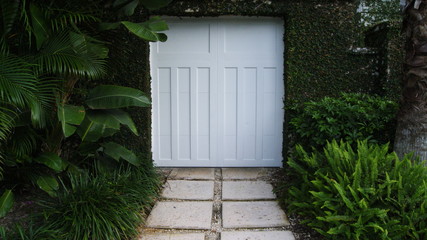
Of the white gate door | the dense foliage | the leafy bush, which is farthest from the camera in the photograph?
the white gate door

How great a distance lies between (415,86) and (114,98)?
9.45ft

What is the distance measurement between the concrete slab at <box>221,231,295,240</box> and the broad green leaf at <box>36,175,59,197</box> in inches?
60.3

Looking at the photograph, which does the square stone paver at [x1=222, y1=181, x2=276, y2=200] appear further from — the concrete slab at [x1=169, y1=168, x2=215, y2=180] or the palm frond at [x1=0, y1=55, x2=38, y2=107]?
the palm frond at [x1=0, y1=55, x2=38, y2=107]

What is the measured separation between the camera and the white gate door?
15.6 feet

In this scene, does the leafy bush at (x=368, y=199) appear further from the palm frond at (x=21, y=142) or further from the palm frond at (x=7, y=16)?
the palm frond at (x=7, y=16)

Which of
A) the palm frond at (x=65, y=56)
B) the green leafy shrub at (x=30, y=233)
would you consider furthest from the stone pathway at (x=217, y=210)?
the palm frond at (x=65, y=56)

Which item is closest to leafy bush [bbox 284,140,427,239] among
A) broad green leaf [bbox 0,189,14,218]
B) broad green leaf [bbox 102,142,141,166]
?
broad green leaf [bbox 102,142,141,166]

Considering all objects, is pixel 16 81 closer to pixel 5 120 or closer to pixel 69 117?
pixel 5 120

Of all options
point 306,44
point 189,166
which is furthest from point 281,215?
point 306,44

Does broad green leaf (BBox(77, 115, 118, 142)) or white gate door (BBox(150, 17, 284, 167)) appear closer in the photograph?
broad green leaf (BBox(77, 115, 118, 142))

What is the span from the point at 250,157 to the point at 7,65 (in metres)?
3.20

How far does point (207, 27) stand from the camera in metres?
4.73

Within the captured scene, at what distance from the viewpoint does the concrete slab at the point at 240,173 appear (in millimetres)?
4527

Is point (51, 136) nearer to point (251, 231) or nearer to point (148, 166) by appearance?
point (148, 166)
